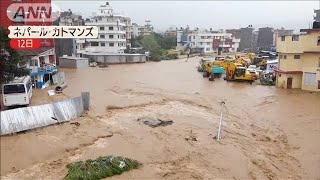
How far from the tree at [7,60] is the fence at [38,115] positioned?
3.50 metres

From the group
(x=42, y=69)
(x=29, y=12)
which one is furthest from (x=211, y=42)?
(x=42, y=69)

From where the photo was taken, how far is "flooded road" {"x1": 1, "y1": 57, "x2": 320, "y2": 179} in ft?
40.2

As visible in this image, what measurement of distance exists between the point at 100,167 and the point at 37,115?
5269 mm

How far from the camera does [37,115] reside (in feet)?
49.6

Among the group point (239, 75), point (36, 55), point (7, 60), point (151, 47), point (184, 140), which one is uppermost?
point (151, 47)

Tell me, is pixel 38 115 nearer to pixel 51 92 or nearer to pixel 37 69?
pixel 51 92

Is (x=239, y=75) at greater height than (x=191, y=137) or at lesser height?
greater

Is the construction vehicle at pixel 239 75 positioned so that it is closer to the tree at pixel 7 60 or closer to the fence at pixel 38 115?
the fence at pixel 38 115

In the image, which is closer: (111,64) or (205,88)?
(205,88)

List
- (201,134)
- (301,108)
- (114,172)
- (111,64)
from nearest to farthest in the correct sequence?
1. (114,172)
2. (201,134)
3. (301,108)
4. (111,64)

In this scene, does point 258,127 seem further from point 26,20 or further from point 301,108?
point 26,20

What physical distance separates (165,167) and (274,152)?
5439 millimetres

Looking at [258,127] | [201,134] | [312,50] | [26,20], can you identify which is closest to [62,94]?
[26,20]

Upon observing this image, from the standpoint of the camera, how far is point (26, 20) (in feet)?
98.5
